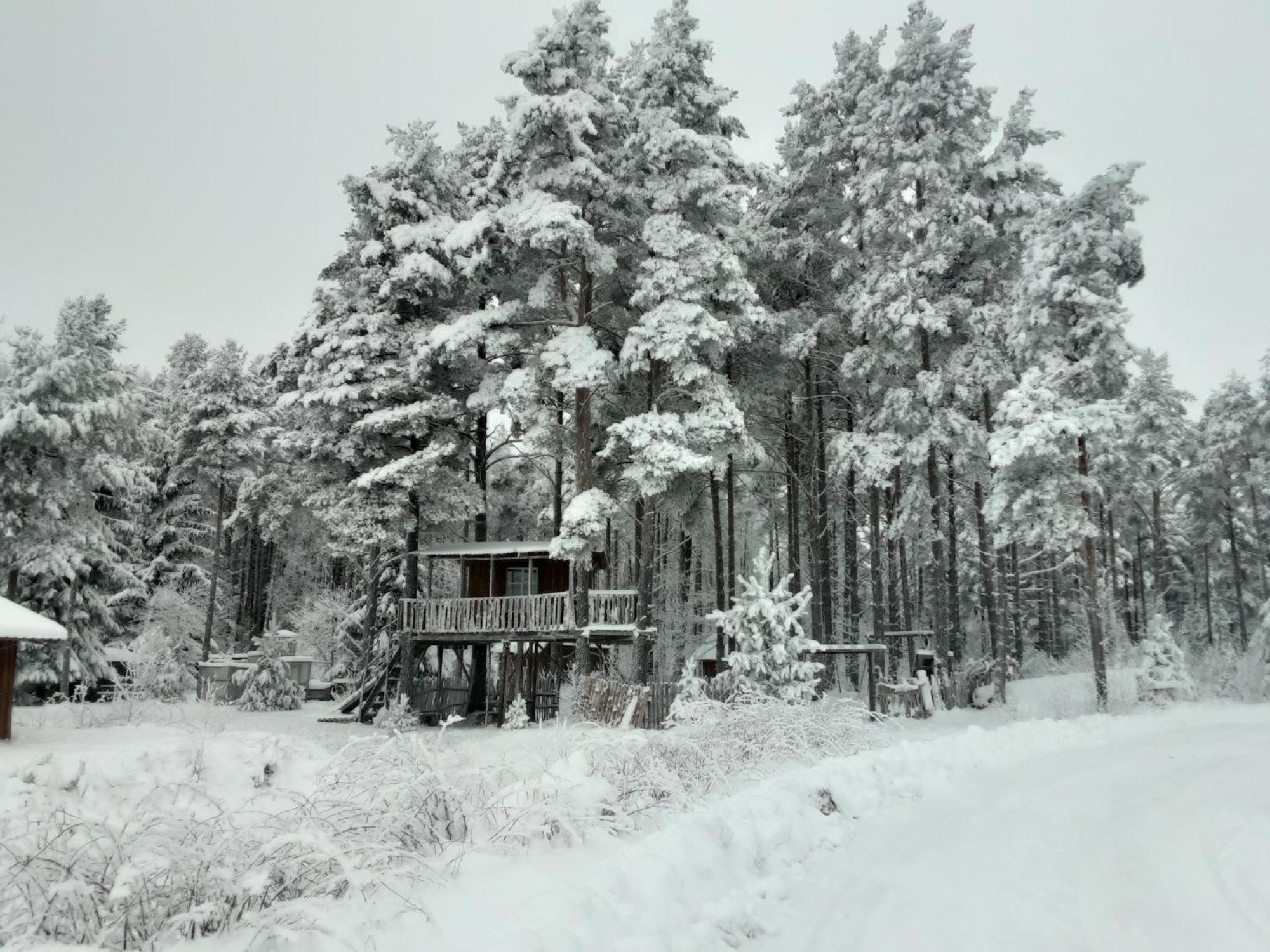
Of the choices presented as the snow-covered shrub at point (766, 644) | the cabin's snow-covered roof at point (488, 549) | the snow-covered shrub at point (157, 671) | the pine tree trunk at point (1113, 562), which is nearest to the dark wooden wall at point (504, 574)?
the cabin's snow-covered roof at point (488, 549)

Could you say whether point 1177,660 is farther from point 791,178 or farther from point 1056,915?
point 1056,915

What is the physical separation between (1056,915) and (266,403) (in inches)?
1496

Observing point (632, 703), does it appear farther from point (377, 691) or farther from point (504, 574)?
point (377, 691)

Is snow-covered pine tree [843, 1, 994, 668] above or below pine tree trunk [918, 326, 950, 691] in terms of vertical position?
above

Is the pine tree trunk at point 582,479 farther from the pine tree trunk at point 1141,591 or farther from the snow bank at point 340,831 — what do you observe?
the pine tree trunk at point 1141,591

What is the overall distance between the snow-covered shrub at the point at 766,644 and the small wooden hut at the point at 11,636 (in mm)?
11708

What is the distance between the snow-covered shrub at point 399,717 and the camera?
61.6 ft

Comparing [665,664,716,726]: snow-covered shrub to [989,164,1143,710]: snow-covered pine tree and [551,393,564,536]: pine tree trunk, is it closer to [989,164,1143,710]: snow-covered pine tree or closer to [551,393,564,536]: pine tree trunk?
[551,393,564,536]: pine tree trunk

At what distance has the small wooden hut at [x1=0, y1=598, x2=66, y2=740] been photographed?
43.0 ft

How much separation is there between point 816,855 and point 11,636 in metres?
13.6

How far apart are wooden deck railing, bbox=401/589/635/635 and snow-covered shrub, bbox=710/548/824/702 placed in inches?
203

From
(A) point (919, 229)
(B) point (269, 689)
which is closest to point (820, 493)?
(A) point (919, 229)

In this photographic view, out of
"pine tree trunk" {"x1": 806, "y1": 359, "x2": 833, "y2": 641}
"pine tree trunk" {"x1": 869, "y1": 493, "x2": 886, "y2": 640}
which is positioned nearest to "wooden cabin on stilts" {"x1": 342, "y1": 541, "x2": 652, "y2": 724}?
"pine tree trunk" {"x1": 806, "y1": 359, "x2": 833, "y2": 641}

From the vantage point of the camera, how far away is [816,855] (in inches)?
243
